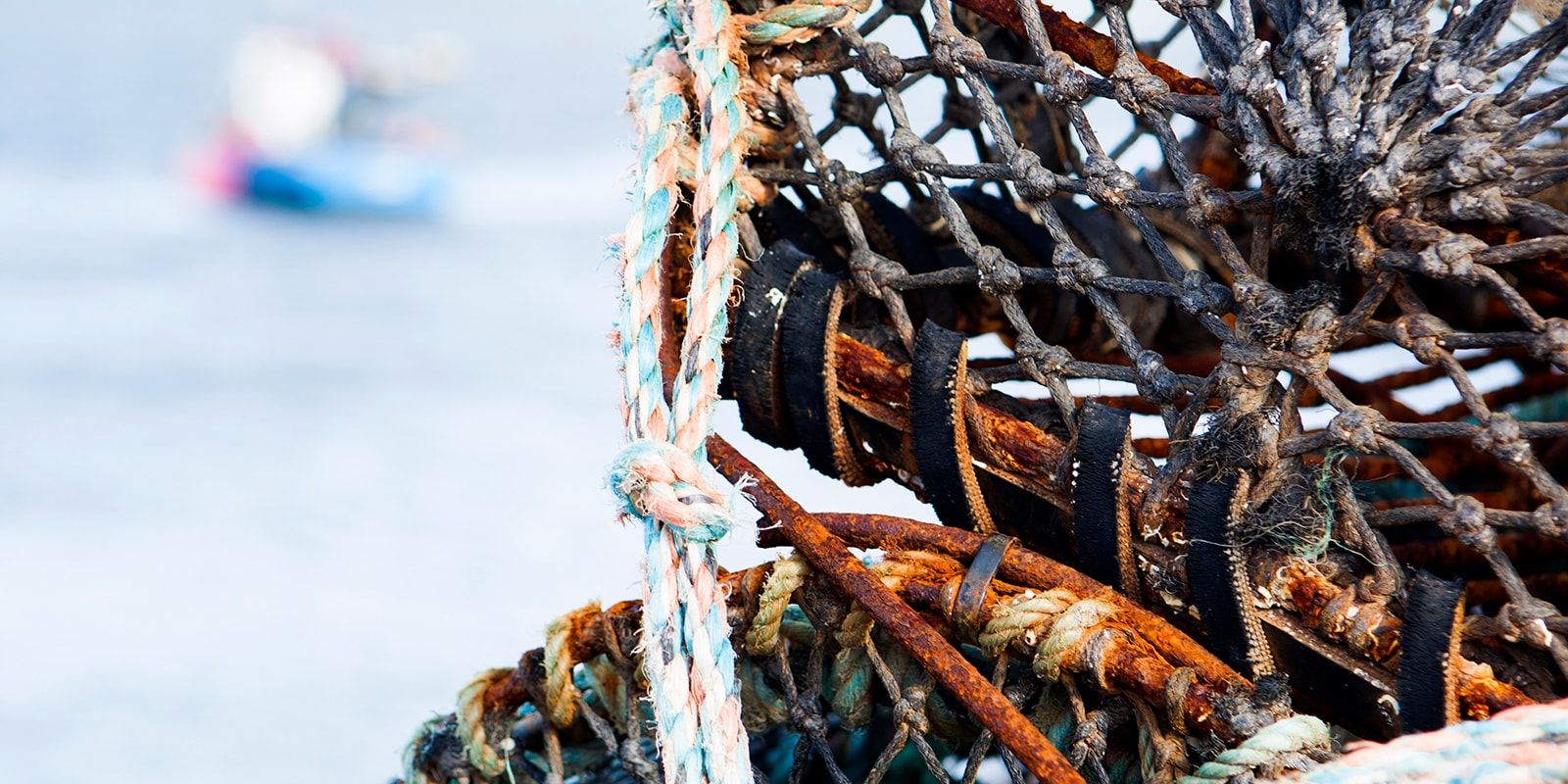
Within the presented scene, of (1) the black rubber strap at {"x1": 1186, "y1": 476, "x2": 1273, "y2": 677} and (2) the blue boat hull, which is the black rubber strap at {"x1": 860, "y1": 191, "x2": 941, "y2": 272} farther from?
(2) the blue boat hull

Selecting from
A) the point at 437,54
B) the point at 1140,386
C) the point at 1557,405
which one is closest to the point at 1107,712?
the point at 1140,386

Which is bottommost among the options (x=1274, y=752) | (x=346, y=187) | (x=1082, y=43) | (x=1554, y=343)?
(x=1274, y=752)

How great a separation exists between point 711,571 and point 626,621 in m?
0.10

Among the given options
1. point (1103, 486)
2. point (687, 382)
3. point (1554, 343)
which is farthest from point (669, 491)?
point (1554, 343)

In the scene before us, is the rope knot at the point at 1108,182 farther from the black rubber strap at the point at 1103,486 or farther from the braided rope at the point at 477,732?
the braided rope at the point at 477,732

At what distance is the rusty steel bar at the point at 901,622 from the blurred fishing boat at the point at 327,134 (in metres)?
5.21

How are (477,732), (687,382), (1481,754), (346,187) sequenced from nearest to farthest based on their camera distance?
(1481,754)
(687,382)
(477,732)
(346,187)

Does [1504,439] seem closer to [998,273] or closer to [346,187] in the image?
[998,273]

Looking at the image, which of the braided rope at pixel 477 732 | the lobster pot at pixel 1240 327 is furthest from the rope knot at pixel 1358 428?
the braided rope at pixel 477 732

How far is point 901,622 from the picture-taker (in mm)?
437

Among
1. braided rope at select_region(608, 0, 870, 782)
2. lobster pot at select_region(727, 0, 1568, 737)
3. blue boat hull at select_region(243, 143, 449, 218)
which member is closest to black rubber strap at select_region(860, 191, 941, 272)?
lobster pot at select_region(727, 0, 1568, 737)

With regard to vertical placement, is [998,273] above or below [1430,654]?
above

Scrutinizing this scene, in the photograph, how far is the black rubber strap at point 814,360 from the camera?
18.8 inches

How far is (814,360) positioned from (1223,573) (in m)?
0.16
